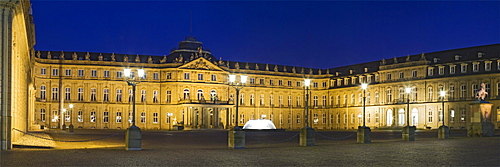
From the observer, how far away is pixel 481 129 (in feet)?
143

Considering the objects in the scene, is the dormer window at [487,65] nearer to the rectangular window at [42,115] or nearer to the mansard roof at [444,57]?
the mansard roof at [444,57]

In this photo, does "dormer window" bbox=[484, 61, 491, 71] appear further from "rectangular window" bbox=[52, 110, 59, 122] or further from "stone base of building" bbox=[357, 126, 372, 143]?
"rectangular window" bbox=[52, 110, 59, 122]

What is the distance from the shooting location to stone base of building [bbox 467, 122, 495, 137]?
4347 centimetres

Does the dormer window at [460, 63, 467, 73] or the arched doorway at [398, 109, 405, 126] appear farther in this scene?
the arched doorway at [398, 109, 405, 126]

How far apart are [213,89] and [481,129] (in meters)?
53.4

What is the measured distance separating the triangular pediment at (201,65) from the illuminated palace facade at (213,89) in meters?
0.16

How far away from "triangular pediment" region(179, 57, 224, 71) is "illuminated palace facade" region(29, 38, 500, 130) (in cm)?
16

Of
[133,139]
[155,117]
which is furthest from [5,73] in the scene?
[155,117]

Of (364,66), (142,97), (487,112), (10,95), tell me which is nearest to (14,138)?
(10,95)

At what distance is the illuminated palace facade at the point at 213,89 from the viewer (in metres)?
79.9

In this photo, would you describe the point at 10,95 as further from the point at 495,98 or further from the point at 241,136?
the point at 495,98

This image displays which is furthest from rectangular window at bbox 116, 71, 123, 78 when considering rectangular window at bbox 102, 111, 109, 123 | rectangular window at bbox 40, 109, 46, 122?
rectangular window at bbox 40, 109, 46, 122

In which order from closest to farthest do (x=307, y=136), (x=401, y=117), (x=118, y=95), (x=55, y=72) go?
(x=307, y=136)
(x=55, y=72)
(x=401, y=117)
(x=118, y=95)

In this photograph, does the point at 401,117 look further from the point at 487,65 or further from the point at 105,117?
the point at 105,117
